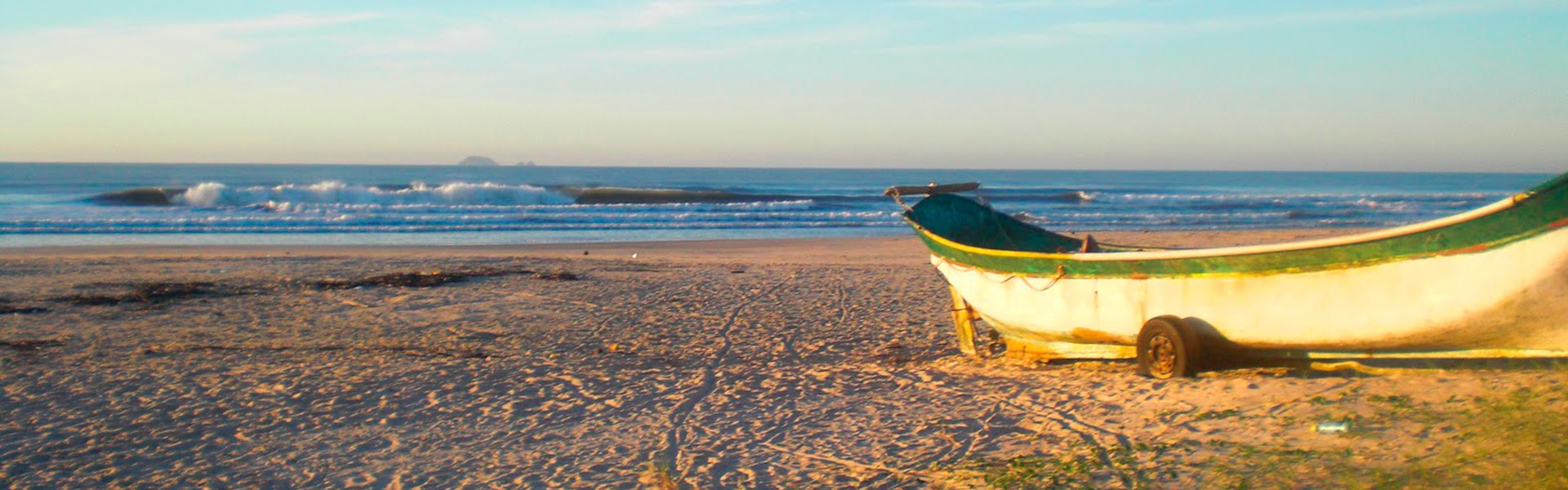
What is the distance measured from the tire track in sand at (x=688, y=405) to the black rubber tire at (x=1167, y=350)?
256cm

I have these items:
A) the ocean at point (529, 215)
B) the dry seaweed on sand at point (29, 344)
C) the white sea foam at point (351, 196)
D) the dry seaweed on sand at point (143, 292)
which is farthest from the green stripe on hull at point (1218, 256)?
the white sea foam at point (351, 196)

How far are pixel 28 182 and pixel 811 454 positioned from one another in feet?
203

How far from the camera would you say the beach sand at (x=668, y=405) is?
4801mm

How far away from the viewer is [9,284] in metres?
12.1

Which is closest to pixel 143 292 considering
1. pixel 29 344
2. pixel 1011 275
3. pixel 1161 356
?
pixel 29 344

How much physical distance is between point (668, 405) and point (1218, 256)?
3.17m

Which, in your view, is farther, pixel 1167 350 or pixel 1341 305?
pixel 1167 350

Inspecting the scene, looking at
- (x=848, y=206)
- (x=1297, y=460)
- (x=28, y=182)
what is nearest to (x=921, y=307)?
(x=1297, y=460)

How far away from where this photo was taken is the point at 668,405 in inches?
258

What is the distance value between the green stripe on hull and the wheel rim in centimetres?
38

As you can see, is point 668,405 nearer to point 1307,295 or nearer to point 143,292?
point 1307,295

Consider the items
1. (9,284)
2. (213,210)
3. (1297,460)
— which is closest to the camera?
(1297,460)

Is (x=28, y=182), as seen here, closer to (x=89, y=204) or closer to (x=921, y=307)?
(x=89, y=204)

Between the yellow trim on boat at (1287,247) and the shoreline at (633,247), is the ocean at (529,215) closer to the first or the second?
the shoreline at (633,247)
